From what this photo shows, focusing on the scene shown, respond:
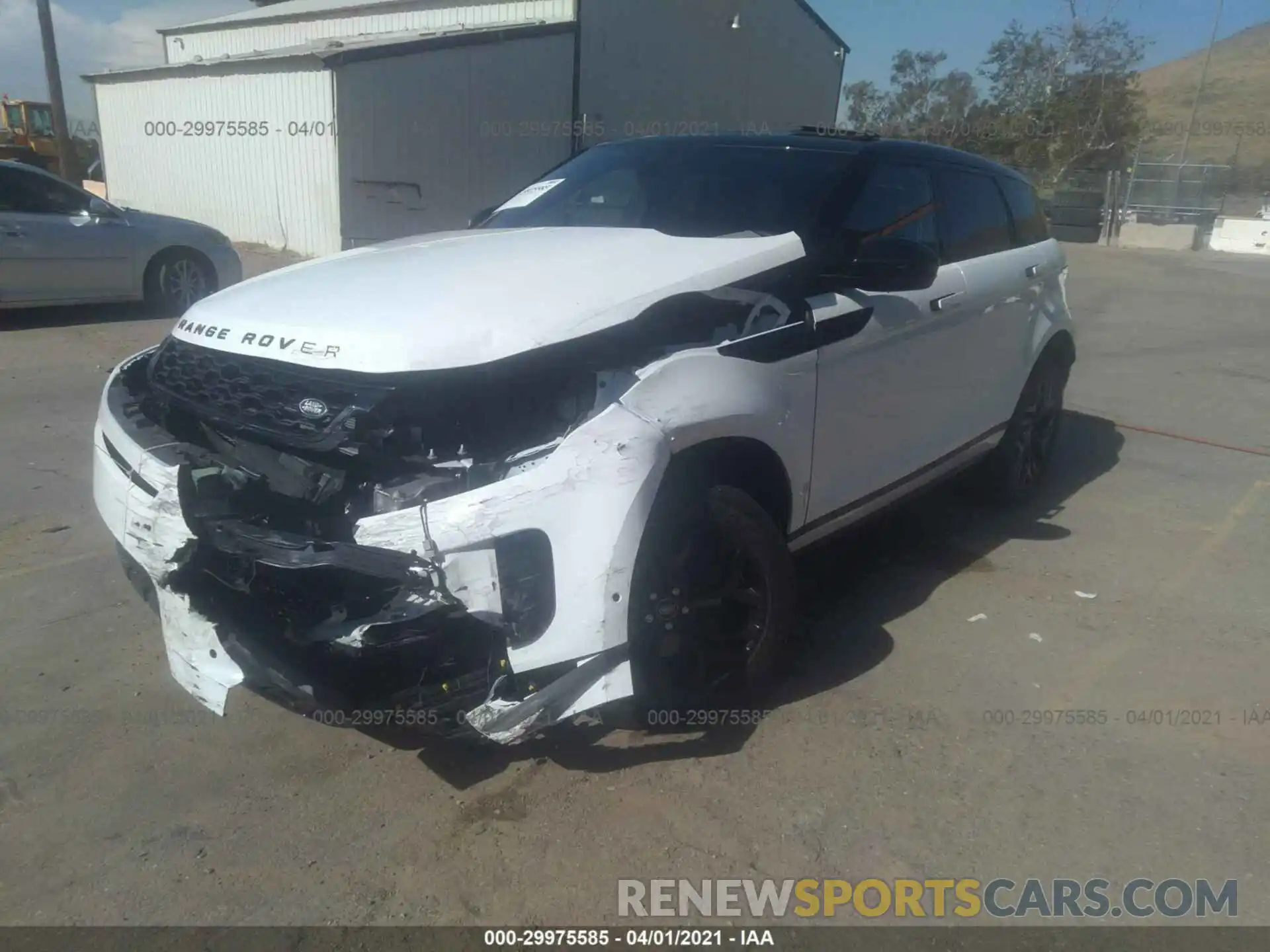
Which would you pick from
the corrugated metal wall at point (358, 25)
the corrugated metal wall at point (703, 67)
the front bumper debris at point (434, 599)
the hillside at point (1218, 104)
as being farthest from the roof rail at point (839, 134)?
→ the hillside at point (1218, 104)

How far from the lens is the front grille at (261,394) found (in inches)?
99.8

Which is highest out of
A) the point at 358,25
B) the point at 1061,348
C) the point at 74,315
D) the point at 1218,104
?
the point at 1218,104

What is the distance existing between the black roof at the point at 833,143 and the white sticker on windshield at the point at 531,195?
356 mm

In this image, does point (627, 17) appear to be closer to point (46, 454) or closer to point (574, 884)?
point (46, 454)

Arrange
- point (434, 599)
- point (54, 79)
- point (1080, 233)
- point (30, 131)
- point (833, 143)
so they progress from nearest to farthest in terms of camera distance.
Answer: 1. point (434, 599)
2. point (833, 143)
3. point (54, 79)
4. point (1080, 233)
5. point (30, 131)

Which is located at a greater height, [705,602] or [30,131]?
[30,131]

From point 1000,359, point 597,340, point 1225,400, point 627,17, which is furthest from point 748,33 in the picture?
point 597,340

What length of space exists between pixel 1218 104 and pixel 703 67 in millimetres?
68134

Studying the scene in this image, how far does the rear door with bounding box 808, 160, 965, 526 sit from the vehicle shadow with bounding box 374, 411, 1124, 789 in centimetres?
35

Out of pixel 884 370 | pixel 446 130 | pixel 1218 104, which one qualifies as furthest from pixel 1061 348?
pixel 1218 104

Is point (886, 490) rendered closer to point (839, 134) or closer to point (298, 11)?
point (839, 134)

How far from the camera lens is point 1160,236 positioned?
26938 mm

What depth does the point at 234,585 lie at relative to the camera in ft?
8.12

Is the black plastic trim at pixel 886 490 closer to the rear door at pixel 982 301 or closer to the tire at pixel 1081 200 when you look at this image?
the rear door at pixel 982 301
